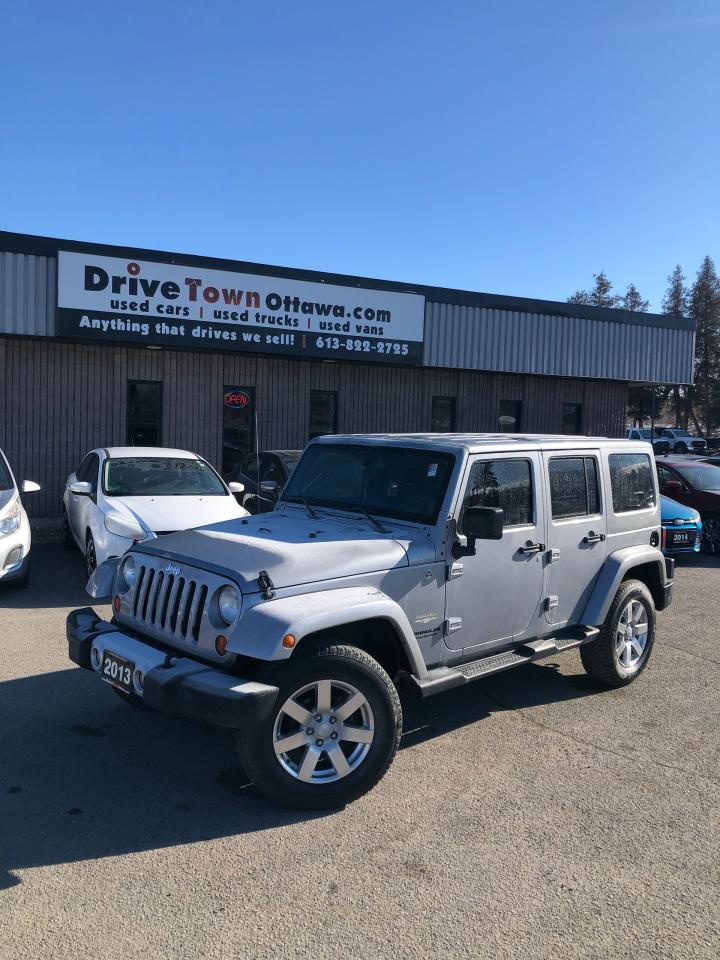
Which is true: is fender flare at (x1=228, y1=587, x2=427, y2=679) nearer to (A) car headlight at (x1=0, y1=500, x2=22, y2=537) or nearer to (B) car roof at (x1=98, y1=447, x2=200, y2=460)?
(A) car headlight at (x1=0, y1=500, x2=22, y2=537)

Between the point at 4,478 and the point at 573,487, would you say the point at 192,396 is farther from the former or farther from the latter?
the point at 573,487

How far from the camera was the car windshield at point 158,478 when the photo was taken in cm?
924

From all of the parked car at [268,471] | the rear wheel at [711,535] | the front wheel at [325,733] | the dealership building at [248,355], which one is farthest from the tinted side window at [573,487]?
the dealership building at [248,355]

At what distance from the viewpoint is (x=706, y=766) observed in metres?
4.53

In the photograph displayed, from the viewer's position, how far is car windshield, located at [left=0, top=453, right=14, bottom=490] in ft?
28.0

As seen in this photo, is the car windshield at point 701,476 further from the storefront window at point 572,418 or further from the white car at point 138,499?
the white car at point 138,499

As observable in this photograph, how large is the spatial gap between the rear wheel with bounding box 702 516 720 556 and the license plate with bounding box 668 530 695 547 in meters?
1.29

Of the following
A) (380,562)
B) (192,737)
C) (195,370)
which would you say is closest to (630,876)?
(380,562)

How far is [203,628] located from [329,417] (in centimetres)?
1203

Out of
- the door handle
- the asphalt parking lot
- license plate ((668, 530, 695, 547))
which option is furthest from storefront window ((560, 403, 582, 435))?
the door handle

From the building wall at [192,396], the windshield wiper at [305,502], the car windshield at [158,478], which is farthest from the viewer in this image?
the building wall at [192,396]

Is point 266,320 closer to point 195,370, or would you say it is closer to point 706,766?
point 195,370

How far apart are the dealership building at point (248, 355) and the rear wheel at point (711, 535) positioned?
18.3 ft

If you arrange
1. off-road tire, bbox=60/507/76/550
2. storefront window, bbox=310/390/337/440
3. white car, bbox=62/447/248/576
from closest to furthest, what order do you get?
white car, bbox=62/447/248/576 → off-road tire, bbox=60/507/76/550 → storefront window, bbox=310/390/337/440
